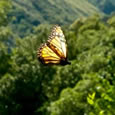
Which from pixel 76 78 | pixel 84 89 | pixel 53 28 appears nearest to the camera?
pixel 53 28

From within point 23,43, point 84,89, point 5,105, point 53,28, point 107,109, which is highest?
point 53,28

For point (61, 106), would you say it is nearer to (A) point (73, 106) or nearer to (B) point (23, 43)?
(A) point (73, 106)

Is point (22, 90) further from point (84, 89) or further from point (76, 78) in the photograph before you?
point (84, 89)

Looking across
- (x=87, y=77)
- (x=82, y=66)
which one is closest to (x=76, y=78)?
(x=82, y=66)

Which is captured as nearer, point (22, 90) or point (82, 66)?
point (82, 66)

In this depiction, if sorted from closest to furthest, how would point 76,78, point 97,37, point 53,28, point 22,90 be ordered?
point 53,28 < point 76,78 < point 22,90 < point 97,37

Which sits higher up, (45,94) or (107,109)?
(107,109)
